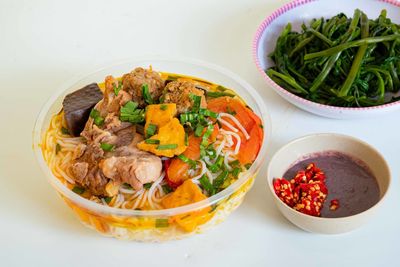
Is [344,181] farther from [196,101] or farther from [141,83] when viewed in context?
[141,83]

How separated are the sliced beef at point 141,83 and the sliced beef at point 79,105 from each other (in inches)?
6.7

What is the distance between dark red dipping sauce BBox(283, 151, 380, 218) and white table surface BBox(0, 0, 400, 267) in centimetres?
15

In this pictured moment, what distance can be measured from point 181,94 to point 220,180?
1.45ft

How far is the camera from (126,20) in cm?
374

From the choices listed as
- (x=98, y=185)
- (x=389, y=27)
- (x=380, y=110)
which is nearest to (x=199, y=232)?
(x=98, y=185)

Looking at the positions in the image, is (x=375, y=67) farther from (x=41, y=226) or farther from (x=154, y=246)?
(x=41, y=226)

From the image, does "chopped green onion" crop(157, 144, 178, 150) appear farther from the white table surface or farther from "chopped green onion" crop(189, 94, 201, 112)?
the white table surface

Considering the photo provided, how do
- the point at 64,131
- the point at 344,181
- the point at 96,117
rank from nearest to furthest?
the point at 344,181, the point at 96,117, the point at 64,131

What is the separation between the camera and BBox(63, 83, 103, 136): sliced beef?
2539 millimetres

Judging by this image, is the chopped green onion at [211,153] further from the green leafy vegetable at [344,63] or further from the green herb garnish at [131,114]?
the green leafy vegetable at [344,63]

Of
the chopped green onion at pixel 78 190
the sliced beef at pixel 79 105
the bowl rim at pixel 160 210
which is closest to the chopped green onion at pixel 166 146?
the bowl rim at pixel 160 210

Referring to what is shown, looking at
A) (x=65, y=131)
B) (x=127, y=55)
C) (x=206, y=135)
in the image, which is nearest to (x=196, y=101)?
(x=206, y=135)

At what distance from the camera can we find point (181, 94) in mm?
2457

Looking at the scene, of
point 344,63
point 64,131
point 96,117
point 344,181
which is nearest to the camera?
point 344,181
